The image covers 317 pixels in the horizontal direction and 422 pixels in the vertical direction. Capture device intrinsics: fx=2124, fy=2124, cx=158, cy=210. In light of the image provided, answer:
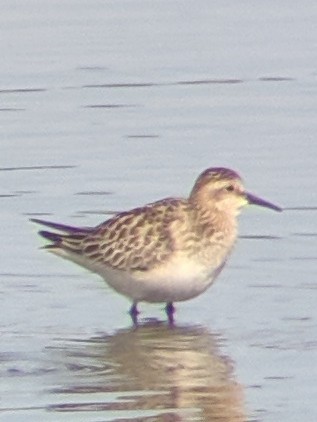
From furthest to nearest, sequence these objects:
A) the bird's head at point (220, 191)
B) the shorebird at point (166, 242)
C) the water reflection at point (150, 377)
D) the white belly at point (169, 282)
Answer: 1. the bird's head at point (220, 191)
2. the shorebird at point (166, 242)
3. the white belly at point (169, 282)
4. the water reflection at point (150, 377)

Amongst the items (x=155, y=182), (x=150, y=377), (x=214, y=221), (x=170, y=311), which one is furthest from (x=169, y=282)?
(x=155, y=182)

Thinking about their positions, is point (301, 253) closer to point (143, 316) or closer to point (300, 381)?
point (143, 316)

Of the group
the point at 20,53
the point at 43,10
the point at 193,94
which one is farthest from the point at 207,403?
the point at 43,10

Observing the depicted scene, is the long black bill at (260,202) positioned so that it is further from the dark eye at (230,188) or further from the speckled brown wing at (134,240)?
the speckled brown wing at (134,240)

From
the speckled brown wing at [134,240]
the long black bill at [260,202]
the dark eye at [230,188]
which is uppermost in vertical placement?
the dark eye at [230,188]

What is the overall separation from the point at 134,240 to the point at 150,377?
6.53 ft

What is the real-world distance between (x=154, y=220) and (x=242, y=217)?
2.09 meters

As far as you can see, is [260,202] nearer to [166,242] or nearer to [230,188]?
[230,188]

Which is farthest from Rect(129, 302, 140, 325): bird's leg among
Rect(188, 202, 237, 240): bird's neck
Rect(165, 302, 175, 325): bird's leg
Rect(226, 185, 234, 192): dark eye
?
Rect(226, 185, 234, 192): dark eye

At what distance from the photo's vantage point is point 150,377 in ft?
40.9

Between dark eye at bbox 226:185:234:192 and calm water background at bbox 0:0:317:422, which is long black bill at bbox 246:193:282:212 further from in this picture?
calm water background at bbox 0:0:317:422

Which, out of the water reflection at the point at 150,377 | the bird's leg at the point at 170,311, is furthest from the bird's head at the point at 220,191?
the water reflection at the point at 150,377

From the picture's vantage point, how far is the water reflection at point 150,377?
38.0 ft

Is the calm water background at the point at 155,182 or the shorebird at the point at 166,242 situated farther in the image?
the shorebird at the point at 166,242
